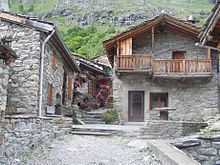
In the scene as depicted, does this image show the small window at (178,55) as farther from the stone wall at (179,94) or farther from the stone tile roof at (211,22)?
the stone tile roof at (211,22)

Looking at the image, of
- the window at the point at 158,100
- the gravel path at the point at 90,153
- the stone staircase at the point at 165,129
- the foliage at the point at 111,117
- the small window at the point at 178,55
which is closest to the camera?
the gravel path at the point at 90,153

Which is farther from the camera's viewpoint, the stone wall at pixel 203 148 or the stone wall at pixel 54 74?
the stone wall at pixel 54 74

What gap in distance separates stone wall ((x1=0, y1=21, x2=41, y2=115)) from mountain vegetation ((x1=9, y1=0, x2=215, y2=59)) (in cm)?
2225

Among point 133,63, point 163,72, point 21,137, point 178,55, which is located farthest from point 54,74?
point 178,55

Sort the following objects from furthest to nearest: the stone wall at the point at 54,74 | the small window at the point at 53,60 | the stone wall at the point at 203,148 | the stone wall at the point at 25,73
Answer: the small window at the point at 53,60
the stone wall at the point at 54,74
the stone wall at the point at 25,73
the stone wall at the point at 203,148

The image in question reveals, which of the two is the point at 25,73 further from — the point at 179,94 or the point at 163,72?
the point at 179,94

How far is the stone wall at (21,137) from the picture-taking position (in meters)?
8.75

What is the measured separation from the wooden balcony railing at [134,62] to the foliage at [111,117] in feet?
7.44

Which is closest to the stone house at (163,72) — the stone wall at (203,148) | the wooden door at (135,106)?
the wooden door at (135,106)

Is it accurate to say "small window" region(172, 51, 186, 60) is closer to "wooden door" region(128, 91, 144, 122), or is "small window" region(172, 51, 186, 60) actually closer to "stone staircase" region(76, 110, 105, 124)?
"wooden door" region(128, 91, 144, 122)

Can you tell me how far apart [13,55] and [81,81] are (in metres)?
14.3

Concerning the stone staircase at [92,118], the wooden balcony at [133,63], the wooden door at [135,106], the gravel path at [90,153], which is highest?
the wooden balcony at [133,63]

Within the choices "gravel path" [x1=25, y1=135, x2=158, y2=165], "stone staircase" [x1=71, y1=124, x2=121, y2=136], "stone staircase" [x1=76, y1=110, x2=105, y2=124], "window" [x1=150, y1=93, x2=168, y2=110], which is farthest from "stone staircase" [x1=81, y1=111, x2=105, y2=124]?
"gravel path" [x1=25, y1=135, x2=158, y2=165]

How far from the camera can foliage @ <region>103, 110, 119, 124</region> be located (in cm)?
1887
